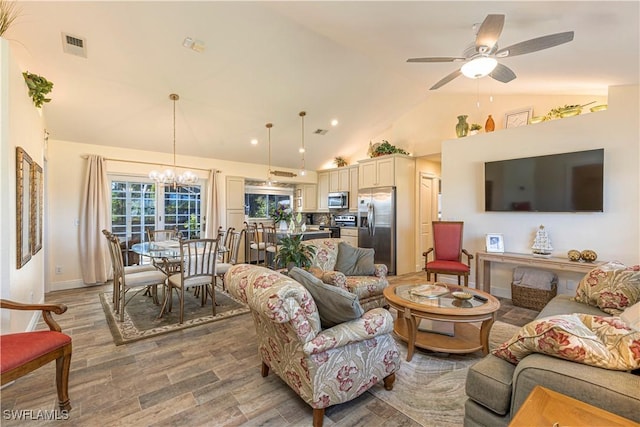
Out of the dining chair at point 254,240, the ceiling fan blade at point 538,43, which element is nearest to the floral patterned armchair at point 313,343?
the ceiling fan blade at point 538,43

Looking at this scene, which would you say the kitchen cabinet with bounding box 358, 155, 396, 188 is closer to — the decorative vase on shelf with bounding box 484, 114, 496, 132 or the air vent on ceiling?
the decorative vase on shelf with bounding box 484, 114, 496, 132

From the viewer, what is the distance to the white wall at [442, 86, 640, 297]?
11.2 feet

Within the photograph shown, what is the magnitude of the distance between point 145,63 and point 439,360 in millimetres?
4692

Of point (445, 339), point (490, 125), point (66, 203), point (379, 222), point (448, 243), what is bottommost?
point (445, 339)

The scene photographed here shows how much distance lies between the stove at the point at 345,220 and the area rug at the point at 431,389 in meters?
4.27

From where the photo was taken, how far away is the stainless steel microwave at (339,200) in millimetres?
7285

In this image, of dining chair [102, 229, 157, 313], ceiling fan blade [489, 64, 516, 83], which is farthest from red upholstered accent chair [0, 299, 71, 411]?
ceiling fan blade [489, 64, 516, 83]

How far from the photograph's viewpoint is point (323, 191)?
8047 mm

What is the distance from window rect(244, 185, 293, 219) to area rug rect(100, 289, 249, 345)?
3.31 metres

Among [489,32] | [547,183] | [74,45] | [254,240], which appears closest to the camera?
[489,32]

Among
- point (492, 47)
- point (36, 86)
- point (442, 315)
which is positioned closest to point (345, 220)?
point (442, 315)

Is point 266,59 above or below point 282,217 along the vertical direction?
above

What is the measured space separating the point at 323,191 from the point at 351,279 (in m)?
4.70

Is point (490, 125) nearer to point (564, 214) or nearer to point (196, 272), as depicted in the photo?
point (564, 214)
